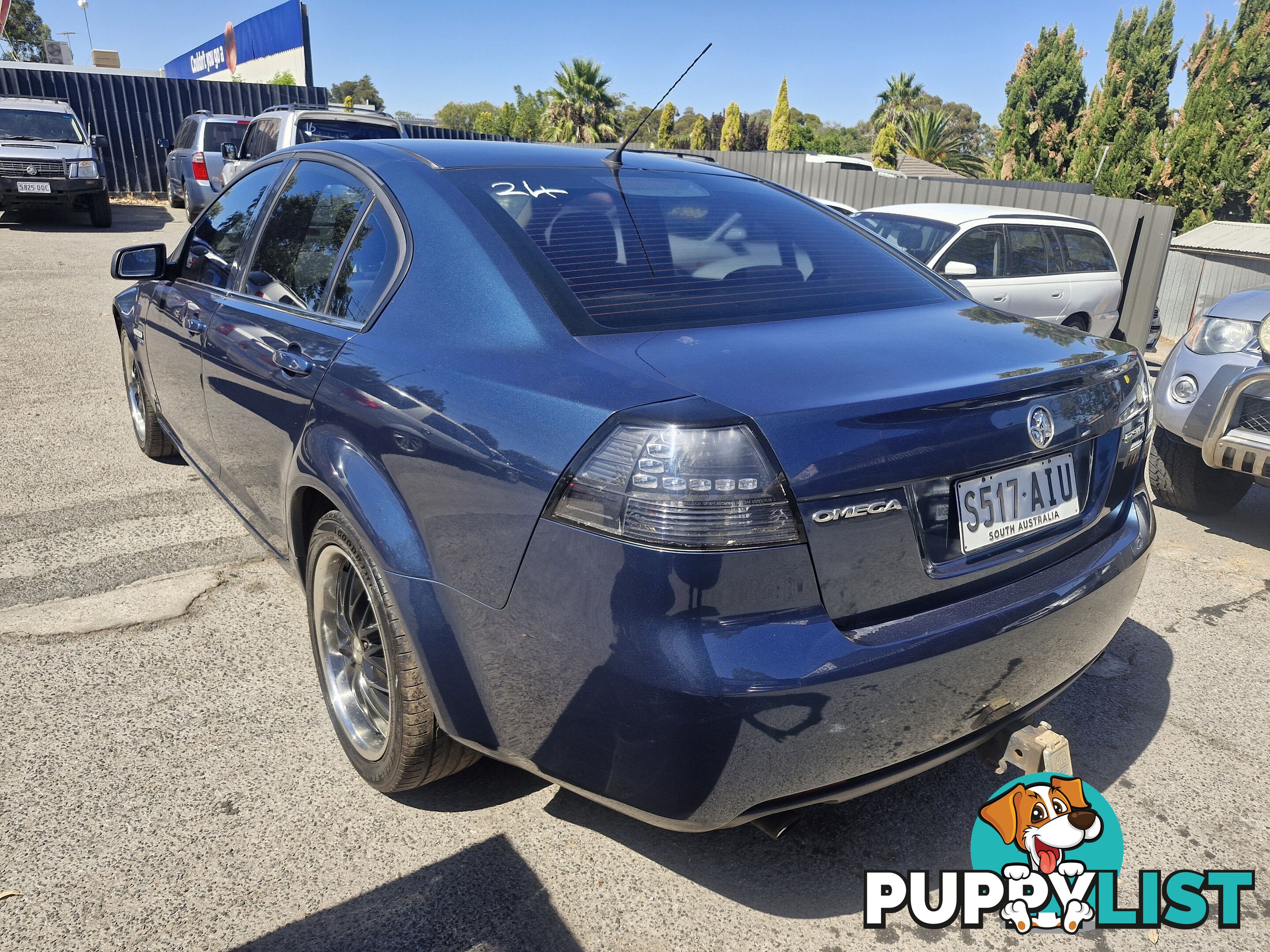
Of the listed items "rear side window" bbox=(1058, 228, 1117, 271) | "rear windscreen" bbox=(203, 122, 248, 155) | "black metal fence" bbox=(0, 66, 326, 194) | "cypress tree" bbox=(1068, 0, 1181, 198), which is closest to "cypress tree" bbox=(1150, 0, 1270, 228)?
"cypress tree" bbox=(1068, 0, 1181, 198)

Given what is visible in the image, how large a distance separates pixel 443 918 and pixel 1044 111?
110ft

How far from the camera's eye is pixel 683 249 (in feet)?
8.07

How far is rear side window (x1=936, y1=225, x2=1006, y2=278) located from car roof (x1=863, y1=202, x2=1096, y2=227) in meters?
0.11

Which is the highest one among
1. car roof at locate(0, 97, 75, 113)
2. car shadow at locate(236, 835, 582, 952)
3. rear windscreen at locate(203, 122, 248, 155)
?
car roof at locate(0, 97, 75, 113)

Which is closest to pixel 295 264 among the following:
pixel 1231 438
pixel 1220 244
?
pixel 1231 438

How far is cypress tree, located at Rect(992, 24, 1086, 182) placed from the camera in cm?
2961

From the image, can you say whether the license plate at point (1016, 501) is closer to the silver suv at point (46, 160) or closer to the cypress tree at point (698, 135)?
the silver suv at point (46, 160)

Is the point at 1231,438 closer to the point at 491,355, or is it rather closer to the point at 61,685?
the point at 491,355

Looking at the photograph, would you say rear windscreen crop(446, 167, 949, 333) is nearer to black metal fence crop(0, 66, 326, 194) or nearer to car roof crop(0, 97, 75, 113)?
car roof crop(0, 97, 75, 113)

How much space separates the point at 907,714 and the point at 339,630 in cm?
159

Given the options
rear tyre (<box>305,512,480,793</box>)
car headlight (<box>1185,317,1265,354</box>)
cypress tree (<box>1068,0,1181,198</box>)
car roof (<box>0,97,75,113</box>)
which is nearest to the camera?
rear tyre (<box>305,512,480,793</box>)

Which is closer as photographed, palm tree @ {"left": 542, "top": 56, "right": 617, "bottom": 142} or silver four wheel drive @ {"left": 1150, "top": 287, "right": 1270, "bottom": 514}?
silver four wheel drive @ {"left": 1150, "top": 287, "right": 1270, "bottom": 514}

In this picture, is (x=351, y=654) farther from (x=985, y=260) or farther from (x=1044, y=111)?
(x=1044, y=111)

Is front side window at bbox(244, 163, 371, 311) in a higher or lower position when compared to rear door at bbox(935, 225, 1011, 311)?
higher
